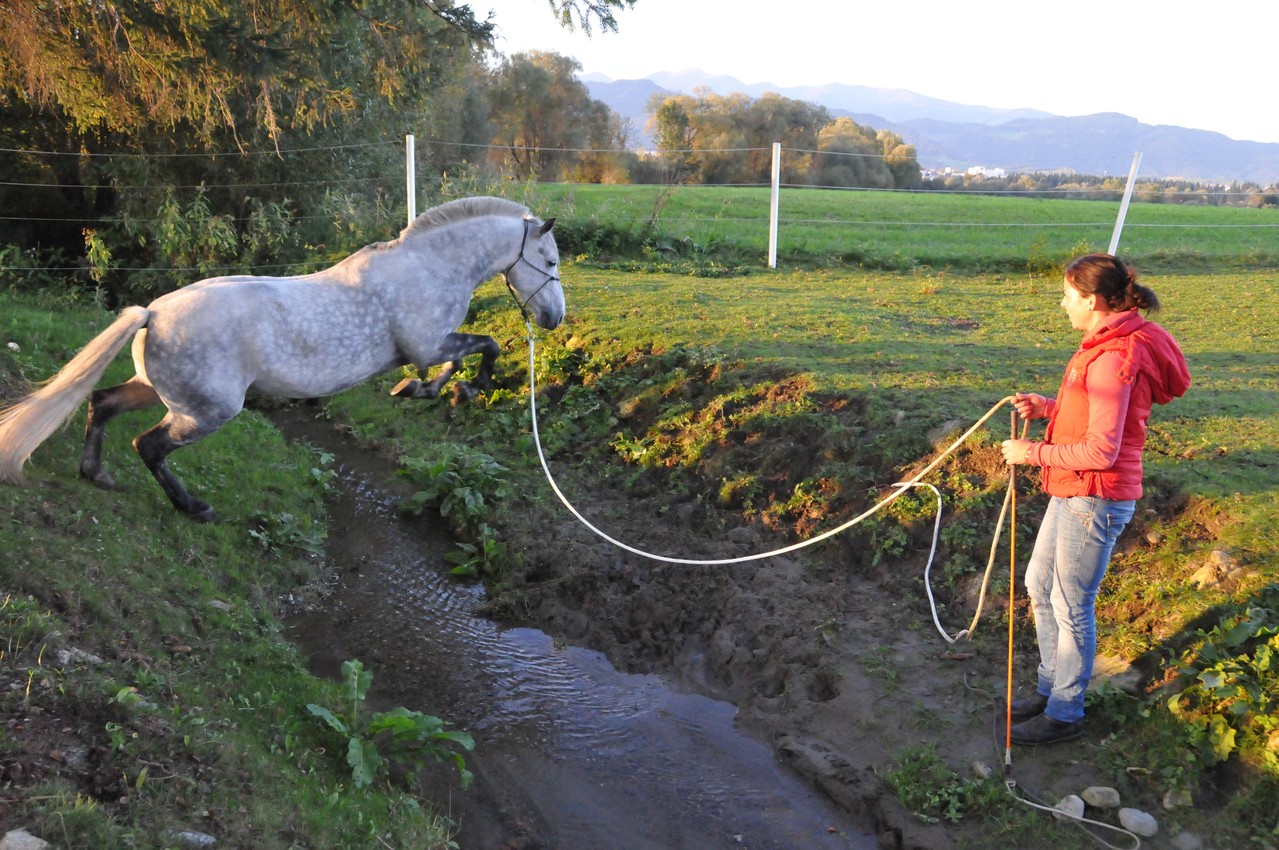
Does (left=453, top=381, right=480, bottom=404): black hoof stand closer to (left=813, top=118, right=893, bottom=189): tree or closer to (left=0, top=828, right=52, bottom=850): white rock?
(left=0, top=828, right=52, bottom=850): white rock

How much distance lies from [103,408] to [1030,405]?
606cm

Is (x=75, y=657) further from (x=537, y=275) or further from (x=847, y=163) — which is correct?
(x=847, y=163)

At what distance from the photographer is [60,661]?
12.9 ft

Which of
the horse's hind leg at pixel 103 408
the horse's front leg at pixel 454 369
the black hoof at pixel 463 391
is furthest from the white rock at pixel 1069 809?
the horse's hind leg at pixel 103 408

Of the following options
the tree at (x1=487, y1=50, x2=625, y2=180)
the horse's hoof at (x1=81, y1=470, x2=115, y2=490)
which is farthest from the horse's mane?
the tree at (x1=487, y1=50, x2=625, y2=180)

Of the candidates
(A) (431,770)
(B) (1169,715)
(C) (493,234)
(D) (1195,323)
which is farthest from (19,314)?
(D) (1195,323)

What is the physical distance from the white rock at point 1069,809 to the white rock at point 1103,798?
0.06 metres

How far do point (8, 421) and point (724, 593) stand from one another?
Answer: 489 cm

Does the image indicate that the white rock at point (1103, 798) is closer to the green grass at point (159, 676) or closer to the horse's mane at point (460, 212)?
the green grass at point (159, 676)

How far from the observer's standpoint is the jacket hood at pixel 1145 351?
3766mm

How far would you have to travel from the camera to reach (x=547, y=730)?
503 centimetres

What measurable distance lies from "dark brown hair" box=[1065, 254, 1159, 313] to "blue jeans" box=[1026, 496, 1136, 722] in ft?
3.04

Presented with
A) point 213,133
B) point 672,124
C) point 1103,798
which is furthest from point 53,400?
point 672,124

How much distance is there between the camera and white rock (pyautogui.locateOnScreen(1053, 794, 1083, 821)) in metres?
3.95
